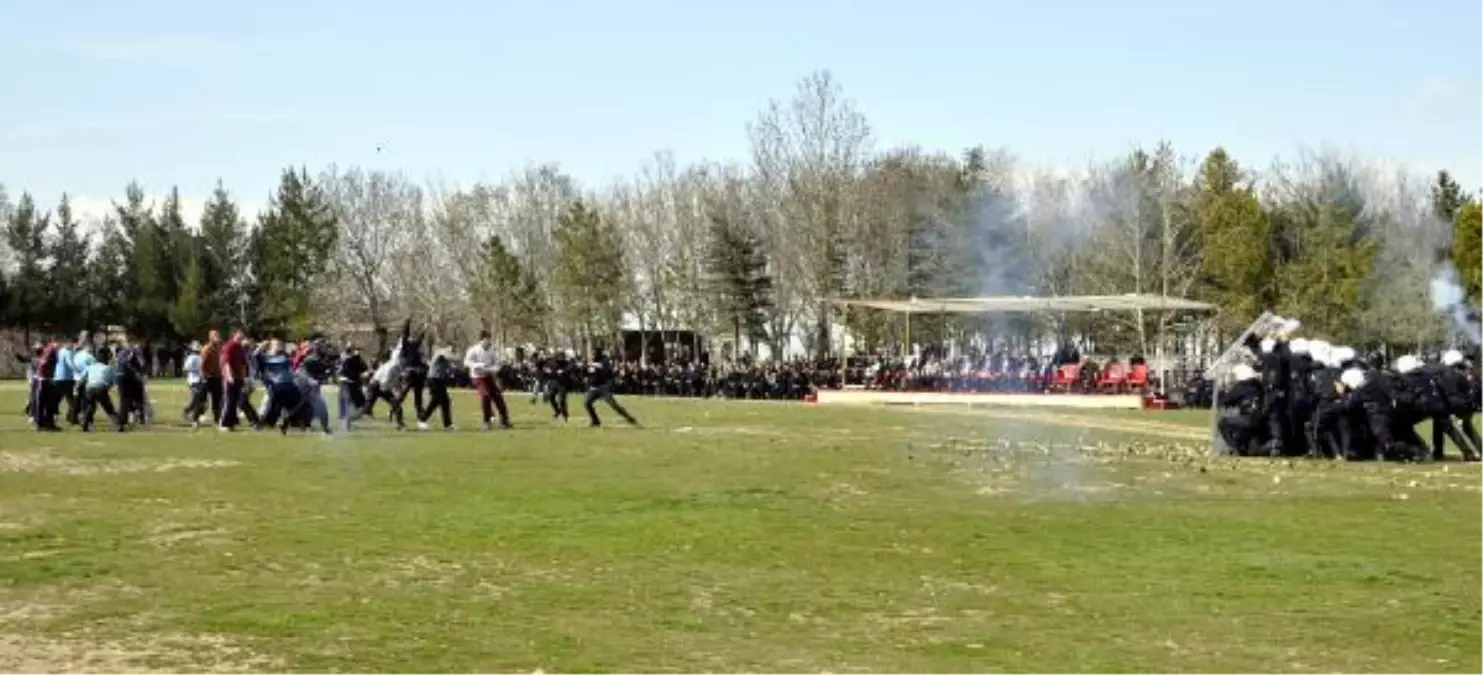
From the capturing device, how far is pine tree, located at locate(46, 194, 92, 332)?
293 feet

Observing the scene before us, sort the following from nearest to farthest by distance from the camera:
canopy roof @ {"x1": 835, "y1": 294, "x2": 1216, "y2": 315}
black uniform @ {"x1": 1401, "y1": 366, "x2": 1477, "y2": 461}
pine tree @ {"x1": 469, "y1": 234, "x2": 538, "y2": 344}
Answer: black uniform @ {"x1": 1401, "y1": 366, "x2": 1477, "y2": 461} < canopy roof @ {"x1": 835, "y1": 294, "x2": 1216, "y2": 315} < pine tree @ {"x1": 469, "y1": 234, "x2": 538, "y2": 344}

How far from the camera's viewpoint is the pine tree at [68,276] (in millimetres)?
89250

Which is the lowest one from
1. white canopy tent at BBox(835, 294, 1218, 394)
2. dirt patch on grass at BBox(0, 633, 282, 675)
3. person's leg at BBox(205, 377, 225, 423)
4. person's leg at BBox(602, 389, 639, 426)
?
dirt patch on grass at BBox(0, 633, 282, 675)

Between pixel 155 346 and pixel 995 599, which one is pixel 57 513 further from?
Result: pixel 155 346

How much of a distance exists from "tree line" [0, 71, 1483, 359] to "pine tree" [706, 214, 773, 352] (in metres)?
0.11

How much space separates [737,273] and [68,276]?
4105cm

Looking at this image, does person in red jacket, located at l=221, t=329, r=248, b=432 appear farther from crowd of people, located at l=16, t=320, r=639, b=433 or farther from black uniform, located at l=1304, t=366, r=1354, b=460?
black uniform, located at l=1304, t=366, r=1354, b=460

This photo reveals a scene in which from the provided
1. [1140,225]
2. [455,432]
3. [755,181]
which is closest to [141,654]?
[455,432]

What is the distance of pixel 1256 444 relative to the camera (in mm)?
24016

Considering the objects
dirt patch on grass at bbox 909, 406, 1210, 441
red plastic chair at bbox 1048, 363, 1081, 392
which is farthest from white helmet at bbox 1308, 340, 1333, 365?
red plastic chair at bbox 1048, 363, 1081, 392

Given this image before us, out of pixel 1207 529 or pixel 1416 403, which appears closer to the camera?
pixel 1207 529

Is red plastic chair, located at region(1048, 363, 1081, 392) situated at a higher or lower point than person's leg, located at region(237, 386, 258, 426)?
higher

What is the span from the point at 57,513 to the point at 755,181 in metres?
56.3

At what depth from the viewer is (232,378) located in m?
29.6
